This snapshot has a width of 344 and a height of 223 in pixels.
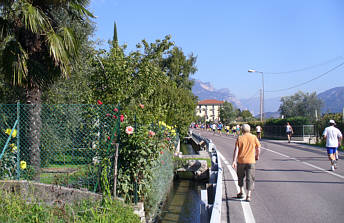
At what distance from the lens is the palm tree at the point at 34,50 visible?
723 cm

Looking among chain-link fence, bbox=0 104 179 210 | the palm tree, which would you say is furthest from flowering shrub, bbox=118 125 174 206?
the palm tree

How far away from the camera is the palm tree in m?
7.23

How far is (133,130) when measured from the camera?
6977 mm

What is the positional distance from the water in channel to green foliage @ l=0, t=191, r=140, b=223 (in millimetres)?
3029

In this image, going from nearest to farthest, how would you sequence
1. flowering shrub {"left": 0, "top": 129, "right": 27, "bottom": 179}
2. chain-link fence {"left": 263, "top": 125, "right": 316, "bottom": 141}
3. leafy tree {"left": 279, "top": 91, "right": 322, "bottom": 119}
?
1. flowering shrub {"left": 0, "top": 129, "right": 27, "bottom": 179}
2. chain-link fence {"left": 263, "top": 125, "right": 316, "bottom": 141}
3. leafy tree {"left": 279, "top": 91, "right": 322, "bottom": 119}

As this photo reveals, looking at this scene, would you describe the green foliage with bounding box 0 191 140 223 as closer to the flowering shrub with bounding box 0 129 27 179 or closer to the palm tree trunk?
the flowering shrub with bounding box 0 129 27 179

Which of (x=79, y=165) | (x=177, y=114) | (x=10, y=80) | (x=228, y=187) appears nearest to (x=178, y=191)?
(x=228, y=187)

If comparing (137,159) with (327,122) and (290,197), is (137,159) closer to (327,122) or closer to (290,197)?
(290,197)

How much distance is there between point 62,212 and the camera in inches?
210

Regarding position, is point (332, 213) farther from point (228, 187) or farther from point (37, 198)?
point (37, 198)

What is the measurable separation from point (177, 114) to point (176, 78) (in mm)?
24383

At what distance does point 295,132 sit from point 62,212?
32467 millimetres

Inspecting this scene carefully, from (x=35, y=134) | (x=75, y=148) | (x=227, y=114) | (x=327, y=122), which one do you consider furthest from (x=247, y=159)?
(x=227, y=114)

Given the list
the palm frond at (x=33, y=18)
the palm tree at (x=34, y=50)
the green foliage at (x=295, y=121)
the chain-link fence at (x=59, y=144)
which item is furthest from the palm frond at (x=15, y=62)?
the green foliage at (x=295, y=121)
